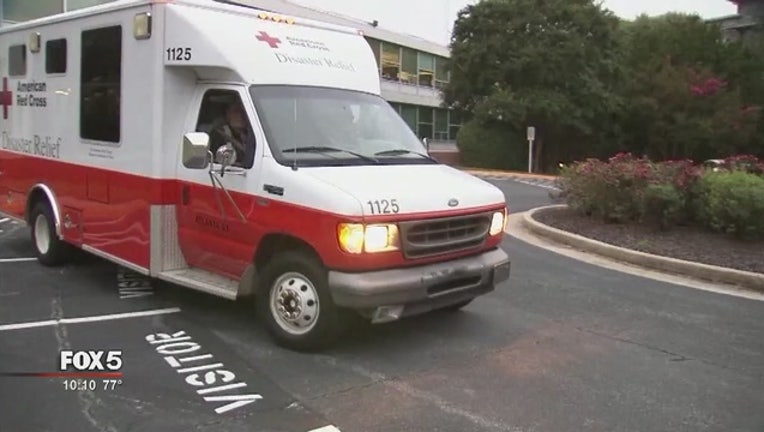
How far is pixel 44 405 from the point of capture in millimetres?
4430

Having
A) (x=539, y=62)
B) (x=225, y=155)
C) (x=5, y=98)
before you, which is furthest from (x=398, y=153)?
(x=539, y=62)

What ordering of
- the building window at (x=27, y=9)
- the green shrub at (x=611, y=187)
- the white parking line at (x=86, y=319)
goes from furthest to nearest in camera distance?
1. the building window at (x=27, y=9)
2. the green shrub at (x=611, y=187)
3. the white parking line at (x=86, y=319)

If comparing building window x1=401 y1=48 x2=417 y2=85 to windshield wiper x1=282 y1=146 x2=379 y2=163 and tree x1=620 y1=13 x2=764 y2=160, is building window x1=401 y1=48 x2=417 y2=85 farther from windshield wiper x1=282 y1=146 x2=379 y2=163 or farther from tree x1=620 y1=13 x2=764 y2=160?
windshield wiper x1=282 y1=146 x2=379 y2=163

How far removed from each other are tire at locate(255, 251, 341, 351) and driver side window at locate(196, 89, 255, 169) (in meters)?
0.85

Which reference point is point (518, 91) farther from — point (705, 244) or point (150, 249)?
point (150, 249)

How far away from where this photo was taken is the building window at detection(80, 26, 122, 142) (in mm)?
6750

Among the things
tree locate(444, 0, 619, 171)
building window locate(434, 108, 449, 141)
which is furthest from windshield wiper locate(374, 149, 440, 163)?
building window locate(434, 108, 449, 141)

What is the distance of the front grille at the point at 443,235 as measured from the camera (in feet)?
17.3

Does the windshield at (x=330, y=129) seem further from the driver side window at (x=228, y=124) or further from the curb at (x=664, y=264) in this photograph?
the curb at (x=664, y=264)

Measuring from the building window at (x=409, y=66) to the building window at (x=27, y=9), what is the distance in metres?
27.7

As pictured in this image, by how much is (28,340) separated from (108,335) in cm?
58

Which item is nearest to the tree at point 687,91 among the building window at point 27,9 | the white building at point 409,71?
the white building at point 409,71

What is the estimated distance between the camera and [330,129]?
19.6 feet

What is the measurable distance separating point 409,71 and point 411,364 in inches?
1733
